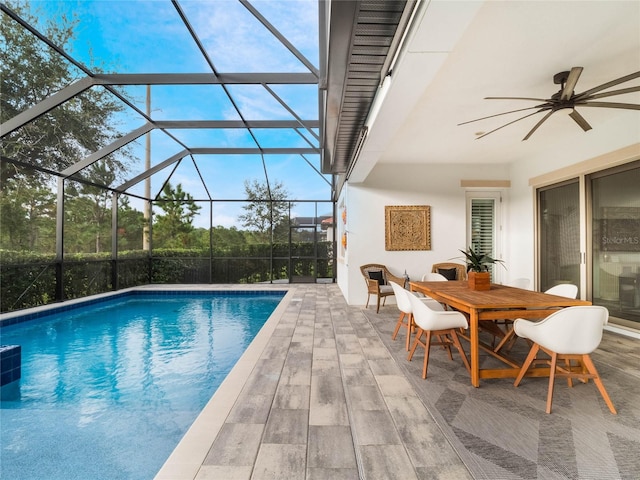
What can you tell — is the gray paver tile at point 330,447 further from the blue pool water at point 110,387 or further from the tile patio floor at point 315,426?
the blue pool water at point 110,387

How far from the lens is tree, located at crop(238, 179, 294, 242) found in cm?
1026

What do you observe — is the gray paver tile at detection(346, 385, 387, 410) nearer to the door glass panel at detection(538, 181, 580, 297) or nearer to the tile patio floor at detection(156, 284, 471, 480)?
the tile patio floor at detection(156, 284, 471, 480)

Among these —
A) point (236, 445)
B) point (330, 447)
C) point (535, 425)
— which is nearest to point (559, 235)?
point (535, 425)

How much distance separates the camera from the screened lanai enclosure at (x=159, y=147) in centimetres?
426

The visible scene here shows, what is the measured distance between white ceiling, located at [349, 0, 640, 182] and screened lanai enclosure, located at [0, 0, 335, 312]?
1.27 metres

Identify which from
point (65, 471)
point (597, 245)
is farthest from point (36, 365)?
point (597, 245)

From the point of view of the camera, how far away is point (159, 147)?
27.8 feet

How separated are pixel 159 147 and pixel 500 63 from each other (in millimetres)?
8163

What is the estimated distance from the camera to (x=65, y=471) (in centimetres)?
192

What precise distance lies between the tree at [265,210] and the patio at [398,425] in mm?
7083

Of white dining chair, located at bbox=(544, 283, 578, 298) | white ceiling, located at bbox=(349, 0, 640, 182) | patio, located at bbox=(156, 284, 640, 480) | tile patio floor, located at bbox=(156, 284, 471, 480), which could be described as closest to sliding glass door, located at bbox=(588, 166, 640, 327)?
white ceiling, located at bbox=(349, 0, 640, 182)

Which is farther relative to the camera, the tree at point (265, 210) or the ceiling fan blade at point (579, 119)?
the tree at point (265, 210)

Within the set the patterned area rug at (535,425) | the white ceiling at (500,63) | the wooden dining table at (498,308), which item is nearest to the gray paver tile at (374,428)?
the patterned area rug at (535,425)

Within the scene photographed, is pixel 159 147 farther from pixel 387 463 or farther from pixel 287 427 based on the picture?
pixel 387 463
